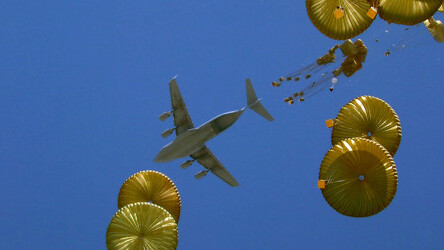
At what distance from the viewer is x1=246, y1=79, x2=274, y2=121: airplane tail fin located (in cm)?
3906

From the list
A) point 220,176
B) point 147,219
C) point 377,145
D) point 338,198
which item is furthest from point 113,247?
point 220,176

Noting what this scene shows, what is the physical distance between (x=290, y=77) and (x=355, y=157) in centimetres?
780

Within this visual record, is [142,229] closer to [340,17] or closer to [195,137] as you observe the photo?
[195,137]

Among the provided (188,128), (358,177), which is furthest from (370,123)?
(188,128)

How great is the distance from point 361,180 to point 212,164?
1742cm

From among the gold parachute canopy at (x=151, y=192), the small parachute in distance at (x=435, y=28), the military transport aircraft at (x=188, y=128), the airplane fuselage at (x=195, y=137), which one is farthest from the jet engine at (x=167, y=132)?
the small parachute in distance at (x=435, y=28)

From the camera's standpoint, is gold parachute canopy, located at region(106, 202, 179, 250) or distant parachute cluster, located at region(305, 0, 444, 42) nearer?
distant parachute cluster, located at region(305, 0, 444, 42)

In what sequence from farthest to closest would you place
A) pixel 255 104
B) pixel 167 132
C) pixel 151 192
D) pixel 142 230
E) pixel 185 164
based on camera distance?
pixel 185 164
pixel 167 132
pixel 255 104
pixel 151 192
pixel 142 230

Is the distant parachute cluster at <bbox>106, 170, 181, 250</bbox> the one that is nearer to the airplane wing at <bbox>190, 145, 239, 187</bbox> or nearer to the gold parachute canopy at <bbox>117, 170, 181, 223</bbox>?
the gold parachute canopy at <bbox>117, 170, 181, 223</bbox>

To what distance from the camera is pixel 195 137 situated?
40188 mm

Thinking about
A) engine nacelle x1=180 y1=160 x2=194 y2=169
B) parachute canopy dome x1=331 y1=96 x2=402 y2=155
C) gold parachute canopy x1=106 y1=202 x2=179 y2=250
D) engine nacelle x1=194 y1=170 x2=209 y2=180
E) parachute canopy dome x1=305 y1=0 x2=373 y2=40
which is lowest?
gold parachute canopy x1=106 y1=202 x2=179 y2=250

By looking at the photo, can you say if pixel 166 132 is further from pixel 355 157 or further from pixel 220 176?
pixel 355 157

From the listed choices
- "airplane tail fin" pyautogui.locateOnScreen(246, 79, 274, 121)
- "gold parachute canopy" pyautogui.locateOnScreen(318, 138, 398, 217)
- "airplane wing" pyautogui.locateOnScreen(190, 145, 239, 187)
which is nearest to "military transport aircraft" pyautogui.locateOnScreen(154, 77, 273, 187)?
"airplane tail fin" pyautogui.locateOnScreen(246, 79, 274, 121)

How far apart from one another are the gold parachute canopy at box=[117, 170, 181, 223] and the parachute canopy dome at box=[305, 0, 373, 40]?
11.4m
